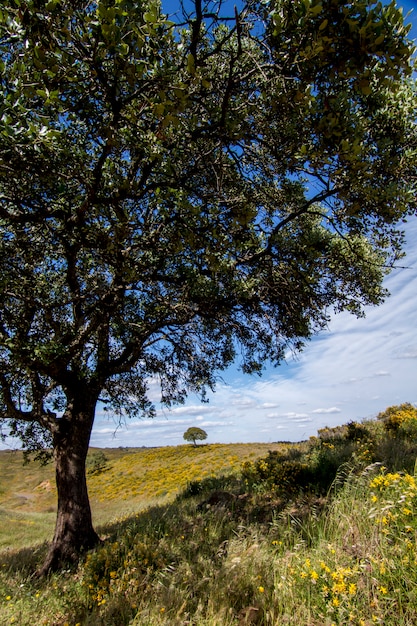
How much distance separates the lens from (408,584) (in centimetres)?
360

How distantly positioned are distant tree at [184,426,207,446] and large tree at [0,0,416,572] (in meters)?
38.0

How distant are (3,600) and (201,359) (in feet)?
27.1

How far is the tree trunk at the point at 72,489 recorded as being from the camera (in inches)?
391

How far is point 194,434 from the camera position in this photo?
164 ft

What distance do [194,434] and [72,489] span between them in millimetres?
40831

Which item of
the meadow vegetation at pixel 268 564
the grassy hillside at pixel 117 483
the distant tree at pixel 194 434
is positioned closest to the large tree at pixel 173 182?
the meadow vegetation at pixel 268 564

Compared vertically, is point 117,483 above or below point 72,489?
below

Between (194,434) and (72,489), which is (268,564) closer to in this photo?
(72,489)

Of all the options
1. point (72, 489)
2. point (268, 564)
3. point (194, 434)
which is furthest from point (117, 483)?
point (268, 564)

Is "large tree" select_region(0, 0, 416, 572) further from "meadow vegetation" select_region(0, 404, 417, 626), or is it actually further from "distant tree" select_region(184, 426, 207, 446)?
"distant tree" select_region(184, 426, 207, 446)

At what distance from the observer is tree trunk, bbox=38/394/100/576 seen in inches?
391

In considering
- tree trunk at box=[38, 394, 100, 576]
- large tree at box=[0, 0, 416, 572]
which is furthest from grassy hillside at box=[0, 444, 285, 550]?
large tree at box=[0, 0, 416, 572]

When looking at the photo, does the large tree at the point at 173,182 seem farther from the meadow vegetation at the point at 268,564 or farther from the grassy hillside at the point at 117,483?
the grassy hillside at the point at 117,483

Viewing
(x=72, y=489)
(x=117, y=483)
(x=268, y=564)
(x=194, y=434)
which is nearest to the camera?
(x=268, y=564)
